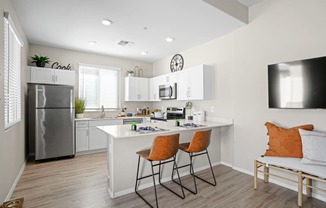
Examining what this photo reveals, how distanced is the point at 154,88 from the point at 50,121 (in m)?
2.83

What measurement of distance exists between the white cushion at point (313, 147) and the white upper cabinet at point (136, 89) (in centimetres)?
418

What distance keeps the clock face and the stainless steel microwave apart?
1.98ft

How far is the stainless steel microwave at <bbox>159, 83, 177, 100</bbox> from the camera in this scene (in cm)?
448

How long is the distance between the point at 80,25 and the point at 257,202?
3936mm

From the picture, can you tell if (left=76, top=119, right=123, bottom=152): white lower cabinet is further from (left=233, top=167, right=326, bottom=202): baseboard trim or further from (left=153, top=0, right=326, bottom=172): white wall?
(left=233, top=167, right=326, bottom=202): baseboard trim

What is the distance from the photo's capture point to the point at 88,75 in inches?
198

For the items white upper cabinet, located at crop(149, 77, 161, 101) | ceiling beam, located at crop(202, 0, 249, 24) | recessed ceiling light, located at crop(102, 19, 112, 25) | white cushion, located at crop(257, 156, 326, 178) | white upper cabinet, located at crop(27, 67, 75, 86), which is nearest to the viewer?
white cushion, located at crop(257, 156, 326, 178)

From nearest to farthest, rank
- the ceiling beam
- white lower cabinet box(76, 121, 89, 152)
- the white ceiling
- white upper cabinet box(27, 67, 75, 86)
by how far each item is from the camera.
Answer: the white ceiling < the ceiling beam < white upper cabinet box(27, 67, 75, 86) < white lower cabinet box(76, 121, 89, 152)

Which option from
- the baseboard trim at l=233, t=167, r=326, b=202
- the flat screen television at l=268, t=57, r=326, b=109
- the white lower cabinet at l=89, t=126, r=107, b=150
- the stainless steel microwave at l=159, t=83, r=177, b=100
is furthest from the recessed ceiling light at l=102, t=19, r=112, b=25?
the baseboard trim at l=233, t=167, r=326, b=202

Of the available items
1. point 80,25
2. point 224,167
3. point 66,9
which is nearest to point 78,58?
point 80,25

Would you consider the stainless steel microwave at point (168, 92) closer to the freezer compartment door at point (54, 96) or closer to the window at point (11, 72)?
the freezer compartment door at point (54, 96)

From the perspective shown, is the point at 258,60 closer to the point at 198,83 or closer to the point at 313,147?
the point at 198,83

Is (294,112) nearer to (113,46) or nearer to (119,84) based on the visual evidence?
(113,46)

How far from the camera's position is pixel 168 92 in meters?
4.65
